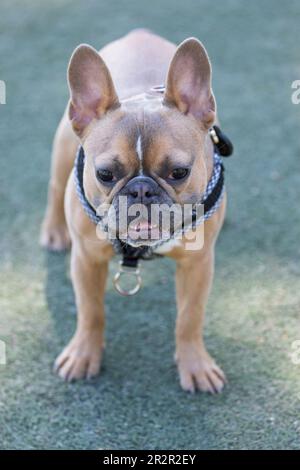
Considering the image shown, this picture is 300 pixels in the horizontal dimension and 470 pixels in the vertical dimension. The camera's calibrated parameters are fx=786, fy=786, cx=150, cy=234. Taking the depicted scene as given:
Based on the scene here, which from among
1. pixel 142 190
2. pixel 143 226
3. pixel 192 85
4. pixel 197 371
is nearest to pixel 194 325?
pixel 197 371

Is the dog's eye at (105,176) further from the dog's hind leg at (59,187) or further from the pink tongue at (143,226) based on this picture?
the dog's hind leg at (59,187)

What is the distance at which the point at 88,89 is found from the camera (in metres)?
2.51

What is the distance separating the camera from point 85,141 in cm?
249

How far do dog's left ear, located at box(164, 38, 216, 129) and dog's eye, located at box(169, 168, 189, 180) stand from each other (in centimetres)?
23

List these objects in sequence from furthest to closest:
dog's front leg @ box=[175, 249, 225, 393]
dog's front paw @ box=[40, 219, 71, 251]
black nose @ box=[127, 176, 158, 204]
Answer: dog's front paw @ box=[40, 219, 71, 251], dog's front leg @ box=[175, 249, 225, 393], black nose @ box=[127, 176, 158, 204]

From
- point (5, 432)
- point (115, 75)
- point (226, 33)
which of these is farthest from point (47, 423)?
point (226, 33)

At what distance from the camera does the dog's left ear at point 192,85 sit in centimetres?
241

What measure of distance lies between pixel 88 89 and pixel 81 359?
3.32 ft

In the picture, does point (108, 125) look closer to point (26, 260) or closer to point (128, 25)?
point (26, 260)

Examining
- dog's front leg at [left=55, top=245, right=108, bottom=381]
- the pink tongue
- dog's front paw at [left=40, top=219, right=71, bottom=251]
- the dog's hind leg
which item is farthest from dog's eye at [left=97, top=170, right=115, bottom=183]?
dog's front paw at [left=40, top=219, right=71, bottom=251]

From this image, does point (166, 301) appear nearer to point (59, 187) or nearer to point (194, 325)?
point (194, 325)

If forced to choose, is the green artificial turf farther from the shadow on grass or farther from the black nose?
the black nose

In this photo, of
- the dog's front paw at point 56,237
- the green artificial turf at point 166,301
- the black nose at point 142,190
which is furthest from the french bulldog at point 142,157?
the dog's front paw at point 56,237

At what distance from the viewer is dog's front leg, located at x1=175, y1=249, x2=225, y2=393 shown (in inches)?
108
